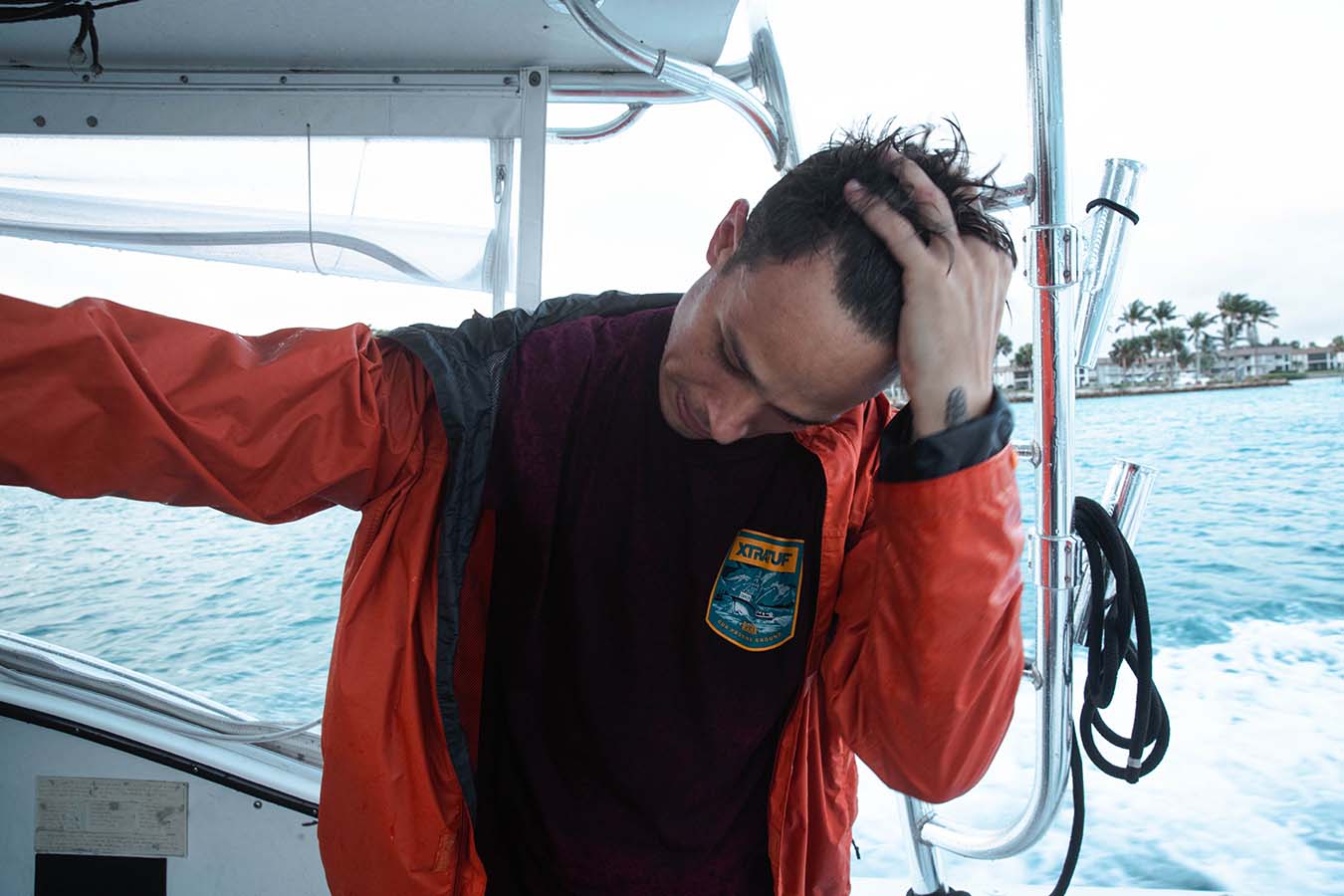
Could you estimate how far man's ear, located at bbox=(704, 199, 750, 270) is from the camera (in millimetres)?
1044

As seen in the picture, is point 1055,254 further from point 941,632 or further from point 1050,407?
point 941,632

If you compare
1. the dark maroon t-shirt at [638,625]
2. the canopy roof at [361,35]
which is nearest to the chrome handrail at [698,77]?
the canopy roof at [361,35]

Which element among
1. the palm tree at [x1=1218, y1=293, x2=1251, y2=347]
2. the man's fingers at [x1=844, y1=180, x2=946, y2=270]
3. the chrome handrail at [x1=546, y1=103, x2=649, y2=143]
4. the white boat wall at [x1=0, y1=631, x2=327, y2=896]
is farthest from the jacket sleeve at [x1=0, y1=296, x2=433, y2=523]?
the palm tree at [x1=1218, y1=293, x2=1251, y2=347]

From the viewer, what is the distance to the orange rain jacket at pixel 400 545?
82 cm

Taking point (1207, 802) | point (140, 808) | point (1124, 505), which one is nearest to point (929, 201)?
point (1124, 505)

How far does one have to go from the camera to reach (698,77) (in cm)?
147

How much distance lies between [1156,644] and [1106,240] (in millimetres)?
8138

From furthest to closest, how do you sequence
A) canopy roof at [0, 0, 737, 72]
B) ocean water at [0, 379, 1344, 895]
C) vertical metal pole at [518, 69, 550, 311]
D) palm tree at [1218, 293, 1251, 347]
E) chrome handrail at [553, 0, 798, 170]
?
1. palm tree at [1218, 293, 1251, 347]
2. ocean water at [0, 379, 1344, 895]
3. vertical metal pole at [518, 69, 550, 311]
4. canopy roof at [0, 0, 737, 72]
5. chrome handrail at [553, 0, 798, 170]

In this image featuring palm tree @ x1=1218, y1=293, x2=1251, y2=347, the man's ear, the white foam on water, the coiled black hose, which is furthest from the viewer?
palm tree @ x1=1218, y1=293, x2=1251, y2=347

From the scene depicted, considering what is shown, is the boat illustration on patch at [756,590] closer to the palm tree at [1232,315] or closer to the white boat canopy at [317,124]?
the white boat canopy at [317,124]

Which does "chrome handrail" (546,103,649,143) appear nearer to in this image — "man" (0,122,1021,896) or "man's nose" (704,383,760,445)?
"man" (0,122,1021,896)

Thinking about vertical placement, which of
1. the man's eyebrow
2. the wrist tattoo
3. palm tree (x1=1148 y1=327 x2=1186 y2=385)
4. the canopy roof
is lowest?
the wrist tattoo

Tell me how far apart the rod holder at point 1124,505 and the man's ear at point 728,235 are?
26.7 inches

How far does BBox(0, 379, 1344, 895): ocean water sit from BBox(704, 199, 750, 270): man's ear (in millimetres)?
622
